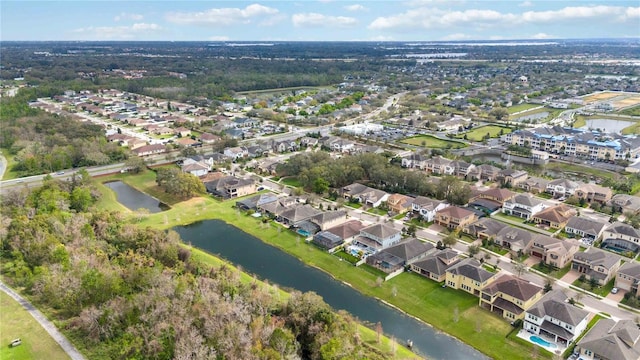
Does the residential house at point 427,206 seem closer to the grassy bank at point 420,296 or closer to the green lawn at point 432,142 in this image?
the grassy bank at point 420,296

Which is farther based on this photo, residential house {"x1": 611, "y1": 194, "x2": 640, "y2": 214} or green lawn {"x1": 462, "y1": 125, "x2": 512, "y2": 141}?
green lawn {"x1": 462, "y1": 125, "x2": 512, "y2": 141}

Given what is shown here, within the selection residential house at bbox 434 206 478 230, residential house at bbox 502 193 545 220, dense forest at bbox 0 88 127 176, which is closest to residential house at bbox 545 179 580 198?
residential house at bbox 502 193 545 220

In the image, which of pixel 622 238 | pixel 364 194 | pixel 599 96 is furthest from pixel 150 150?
pixel 599 96

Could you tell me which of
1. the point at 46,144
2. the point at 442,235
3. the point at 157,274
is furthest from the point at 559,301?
the point at 46,144

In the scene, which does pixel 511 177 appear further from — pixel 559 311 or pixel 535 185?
pixel 559 311

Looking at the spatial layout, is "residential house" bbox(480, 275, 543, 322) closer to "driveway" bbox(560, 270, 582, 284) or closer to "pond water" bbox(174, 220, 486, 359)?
"driveway" bbox(560, 270, 582, 284)

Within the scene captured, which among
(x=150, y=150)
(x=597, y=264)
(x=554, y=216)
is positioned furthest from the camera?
(x=150, y=150)
